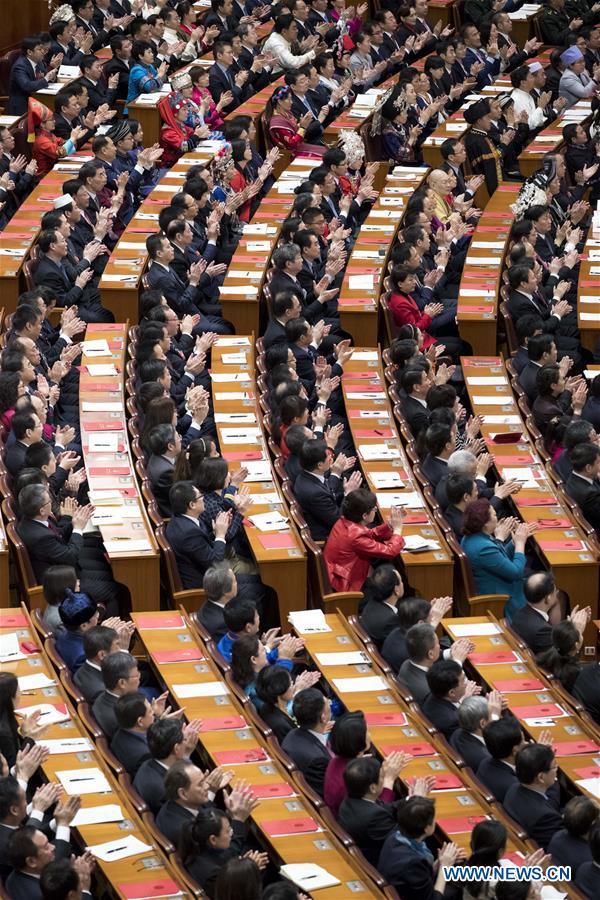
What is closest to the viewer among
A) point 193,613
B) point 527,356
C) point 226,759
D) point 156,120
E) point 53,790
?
point 53,790

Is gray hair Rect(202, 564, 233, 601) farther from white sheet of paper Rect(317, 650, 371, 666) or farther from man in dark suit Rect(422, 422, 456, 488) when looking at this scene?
man in dark suit Rect(422, 422, 456, 488)

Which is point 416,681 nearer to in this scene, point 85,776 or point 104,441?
point 85,776

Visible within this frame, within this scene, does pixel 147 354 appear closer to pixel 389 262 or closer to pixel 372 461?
pixel 372 461

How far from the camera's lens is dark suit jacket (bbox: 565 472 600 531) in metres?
8.47

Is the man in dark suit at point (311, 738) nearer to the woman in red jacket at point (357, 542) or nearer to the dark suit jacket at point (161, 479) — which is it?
the woman in red jacket at point (357, 542)

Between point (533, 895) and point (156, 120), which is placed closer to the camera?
point (533, 895)

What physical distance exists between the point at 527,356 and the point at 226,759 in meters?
4.36

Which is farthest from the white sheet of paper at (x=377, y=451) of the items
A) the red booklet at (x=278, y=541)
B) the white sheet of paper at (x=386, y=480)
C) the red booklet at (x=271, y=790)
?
the red booklet at (x=271, y=790)

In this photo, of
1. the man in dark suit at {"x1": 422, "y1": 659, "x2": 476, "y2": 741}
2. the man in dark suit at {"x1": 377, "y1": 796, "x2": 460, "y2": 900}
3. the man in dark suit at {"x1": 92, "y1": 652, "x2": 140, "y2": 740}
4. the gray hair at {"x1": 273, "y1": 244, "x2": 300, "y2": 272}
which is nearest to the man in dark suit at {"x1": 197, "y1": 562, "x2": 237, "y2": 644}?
the man in dark suit at {"x1": 92, "y1": 652, "x2": 140, "y2": 740}

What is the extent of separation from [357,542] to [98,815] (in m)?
2.41

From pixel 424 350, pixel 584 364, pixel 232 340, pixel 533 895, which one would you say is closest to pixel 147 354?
pixel 232 340

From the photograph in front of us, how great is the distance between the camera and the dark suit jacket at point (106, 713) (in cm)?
656

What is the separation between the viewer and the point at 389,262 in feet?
36.8

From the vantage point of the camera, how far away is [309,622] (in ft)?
24.2
